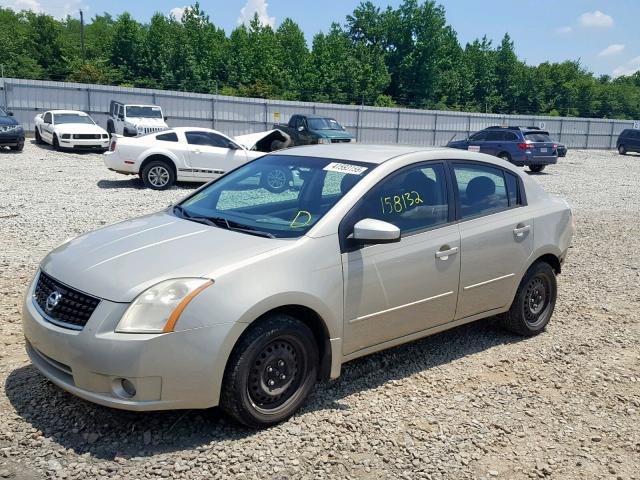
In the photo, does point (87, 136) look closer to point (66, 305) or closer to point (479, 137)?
point (479, 137)

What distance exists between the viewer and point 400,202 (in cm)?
436

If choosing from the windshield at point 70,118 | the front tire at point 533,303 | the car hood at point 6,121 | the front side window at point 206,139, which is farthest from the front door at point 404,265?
the windshield at point 70,118

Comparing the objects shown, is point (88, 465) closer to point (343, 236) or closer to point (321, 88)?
point (343, 236)

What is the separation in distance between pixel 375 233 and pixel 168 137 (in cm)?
1133

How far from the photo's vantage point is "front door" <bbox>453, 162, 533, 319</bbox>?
4.70 meters

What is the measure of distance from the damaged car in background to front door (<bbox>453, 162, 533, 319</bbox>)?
350 inches

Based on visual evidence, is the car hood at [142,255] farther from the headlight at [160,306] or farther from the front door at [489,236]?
the front door at [489,236]

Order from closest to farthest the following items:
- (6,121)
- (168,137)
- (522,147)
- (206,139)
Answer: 1. (168,137)
2. (206,139)
3. (6,121)
4. (522,147)

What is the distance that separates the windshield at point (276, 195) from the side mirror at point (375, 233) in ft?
0.98

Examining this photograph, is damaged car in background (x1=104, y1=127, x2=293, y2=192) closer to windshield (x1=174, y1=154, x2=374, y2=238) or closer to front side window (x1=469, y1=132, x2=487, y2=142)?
windshield (x1=174, y1=154, x2=374, y2=238)

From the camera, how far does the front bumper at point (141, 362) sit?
3193 mm

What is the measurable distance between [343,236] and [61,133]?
1969cm

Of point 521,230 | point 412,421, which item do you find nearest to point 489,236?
point 521,230

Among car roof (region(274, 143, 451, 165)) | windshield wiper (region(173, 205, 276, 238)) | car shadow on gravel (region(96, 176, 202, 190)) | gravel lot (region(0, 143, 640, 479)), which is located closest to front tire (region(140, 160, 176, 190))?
car shadow on gravel (region(96, 176, 202, 190))
